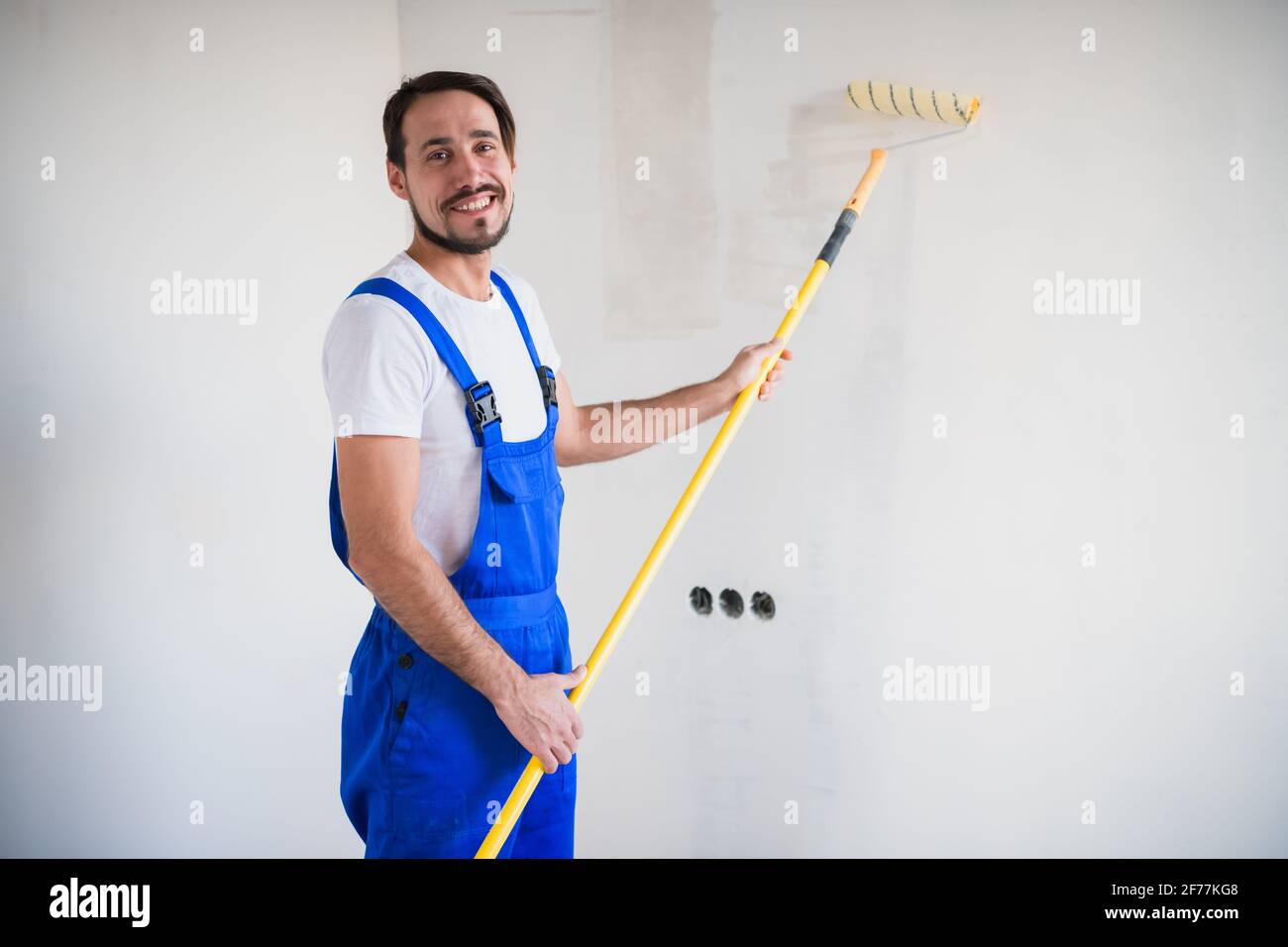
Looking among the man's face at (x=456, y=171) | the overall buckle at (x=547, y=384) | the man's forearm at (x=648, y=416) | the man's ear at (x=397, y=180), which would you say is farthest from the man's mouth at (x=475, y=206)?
the man's forearm at (x=648, y=416)

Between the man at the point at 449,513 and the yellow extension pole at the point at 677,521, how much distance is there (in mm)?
35

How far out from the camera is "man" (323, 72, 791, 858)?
4.15 feet

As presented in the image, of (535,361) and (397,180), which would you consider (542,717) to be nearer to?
(535,361)

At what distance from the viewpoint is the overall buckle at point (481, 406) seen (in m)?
1.31

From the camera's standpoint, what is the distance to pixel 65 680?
184cm

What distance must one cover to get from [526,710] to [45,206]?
1.22 metres

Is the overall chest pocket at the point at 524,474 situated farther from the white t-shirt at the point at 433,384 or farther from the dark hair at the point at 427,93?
the dark hair at the point at 427,93

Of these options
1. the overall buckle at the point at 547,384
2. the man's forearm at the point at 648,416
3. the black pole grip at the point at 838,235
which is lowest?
the man's forearm at the point at 648,416

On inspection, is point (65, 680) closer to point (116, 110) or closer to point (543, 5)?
point (116, 110)

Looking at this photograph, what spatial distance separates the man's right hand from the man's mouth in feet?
1.98

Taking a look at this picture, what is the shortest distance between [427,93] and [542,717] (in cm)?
84

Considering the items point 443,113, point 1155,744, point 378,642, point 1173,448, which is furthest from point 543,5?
point 1155,744

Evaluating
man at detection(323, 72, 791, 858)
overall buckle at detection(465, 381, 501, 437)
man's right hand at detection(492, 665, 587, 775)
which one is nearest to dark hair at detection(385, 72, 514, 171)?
man at detection(323, 72, 791, 858)

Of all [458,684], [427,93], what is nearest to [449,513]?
[458,684]
